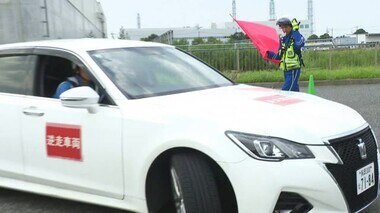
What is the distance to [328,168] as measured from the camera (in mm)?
3086

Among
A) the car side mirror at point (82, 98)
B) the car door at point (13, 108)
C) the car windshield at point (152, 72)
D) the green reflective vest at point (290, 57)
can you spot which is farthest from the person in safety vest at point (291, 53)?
the car side mirror at point (82, 98)

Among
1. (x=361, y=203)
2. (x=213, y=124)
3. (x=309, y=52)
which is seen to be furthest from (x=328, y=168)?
(x=309, y=52)

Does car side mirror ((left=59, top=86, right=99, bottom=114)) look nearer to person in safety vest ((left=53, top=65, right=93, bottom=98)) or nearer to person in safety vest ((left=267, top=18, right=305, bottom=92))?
person in safety vest ((left=53, top=65, right=93, bottom=98))

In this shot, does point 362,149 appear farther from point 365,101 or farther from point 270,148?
point 365,101

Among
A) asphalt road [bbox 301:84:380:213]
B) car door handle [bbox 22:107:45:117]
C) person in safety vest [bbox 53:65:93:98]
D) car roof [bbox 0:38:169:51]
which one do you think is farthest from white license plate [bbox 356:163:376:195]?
asphalt road [bbox 301:84:380:213]

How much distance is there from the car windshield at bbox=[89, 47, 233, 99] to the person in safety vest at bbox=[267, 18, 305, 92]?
3491 mm

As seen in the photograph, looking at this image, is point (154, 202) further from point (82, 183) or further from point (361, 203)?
point (361, 203)

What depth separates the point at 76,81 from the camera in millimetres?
4238

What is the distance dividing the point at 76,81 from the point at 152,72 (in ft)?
2.09

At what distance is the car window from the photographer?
4395mm

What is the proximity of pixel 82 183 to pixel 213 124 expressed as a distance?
126 cm

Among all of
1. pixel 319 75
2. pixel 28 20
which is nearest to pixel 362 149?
pixel 28 20

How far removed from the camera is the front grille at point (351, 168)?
3.15 metres

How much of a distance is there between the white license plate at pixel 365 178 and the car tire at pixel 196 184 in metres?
0.91
